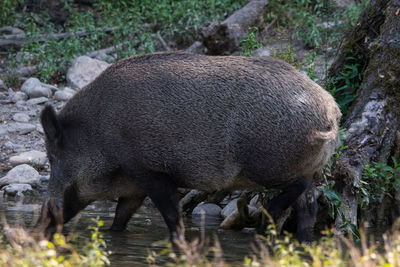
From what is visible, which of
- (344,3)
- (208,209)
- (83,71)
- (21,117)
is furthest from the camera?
(344,3)

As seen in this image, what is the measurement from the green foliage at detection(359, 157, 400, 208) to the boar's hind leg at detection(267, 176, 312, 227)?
103 cm

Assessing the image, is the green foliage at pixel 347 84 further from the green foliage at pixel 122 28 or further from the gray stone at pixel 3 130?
the gray stone at pixel 3 130

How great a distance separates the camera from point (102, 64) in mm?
11398

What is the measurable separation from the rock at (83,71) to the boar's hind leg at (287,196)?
20.0 ft

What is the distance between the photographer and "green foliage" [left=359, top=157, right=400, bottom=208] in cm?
640

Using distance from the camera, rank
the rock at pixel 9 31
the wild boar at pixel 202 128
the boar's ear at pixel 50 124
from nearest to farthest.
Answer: the wild boar at pixel 202 128, the boar's ear at pixel 50 124, the rock at pixel 9 31

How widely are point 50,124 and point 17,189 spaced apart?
2.55 metres

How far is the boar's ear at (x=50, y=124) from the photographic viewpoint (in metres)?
5.82

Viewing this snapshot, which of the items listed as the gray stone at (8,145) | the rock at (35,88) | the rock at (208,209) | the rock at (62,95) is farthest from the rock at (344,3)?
the gray stone at (8,145)

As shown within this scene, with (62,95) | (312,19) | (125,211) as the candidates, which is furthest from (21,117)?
(312,19)

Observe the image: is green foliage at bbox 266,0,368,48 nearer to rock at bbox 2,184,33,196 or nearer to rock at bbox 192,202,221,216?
rock at bbox 192,202,221,216

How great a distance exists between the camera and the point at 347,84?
305 inches

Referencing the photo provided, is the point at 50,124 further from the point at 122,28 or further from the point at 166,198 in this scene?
the point at 122,28

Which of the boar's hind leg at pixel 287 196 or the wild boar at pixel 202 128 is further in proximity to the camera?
the boar's hind leg at pixel 287 196
